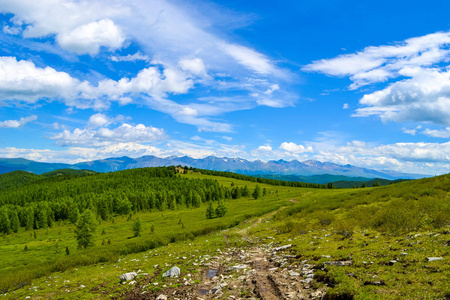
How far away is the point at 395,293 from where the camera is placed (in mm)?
9273

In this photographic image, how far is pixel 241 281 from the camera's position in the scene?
14.5m

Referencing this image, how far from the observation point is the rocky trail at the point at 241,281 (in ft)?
40.0

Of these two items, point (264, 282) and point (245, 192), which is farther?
point (245, 192)

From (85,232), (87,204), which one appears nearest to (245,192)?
(87,204)

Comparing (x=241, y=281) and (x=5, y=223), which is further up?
(x=241, y=281)

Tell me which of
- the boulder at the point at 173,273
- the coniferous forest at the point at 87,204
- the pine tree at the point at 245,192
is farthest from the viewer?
the pine tree at the point at 245,192

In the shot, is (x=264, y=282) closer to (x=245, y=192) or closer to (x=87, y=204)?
(x=245, y=192)

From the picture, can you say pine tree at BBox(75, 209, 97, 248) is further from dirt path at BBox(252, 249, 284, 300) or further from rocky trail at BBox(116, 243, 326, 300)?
dirt path at BBox(252, 249, 284, 300)

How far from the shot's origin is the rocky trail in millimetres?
12195

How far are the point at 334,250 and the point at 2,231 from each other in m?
169

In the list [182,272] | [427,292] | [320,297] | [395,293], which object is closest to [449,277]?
[427,292]

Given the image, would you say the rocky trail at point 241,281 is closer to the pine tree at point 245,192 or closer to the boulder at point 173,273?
the boulder at point 173,273

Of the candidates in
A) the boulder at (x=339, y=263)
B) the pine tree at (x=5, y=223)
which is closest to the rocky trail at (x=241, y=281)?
the boulder at (x=339, y=263)

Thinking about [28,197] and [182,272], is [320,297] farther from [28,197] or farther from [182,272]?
[28,197]
